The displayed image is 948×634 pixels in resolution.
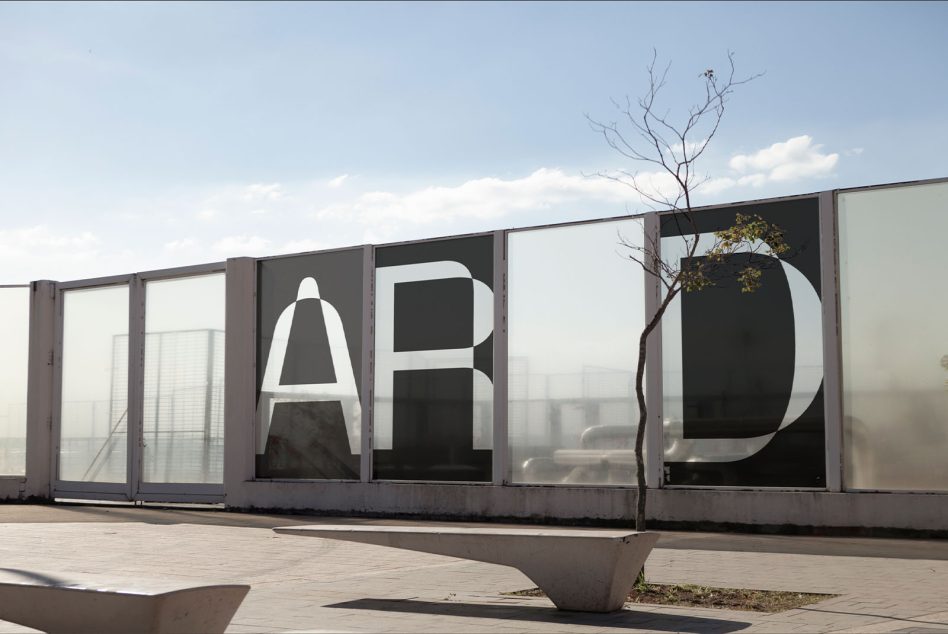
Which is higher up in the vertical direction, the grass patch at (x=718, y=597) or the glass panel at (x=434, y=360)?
the glass panel at (x=434, y=360)

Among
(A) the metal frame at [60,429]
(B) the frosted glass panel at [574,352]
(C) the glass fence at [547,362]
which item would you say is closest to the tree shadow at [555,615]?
(C) the glass fence at [547,362]

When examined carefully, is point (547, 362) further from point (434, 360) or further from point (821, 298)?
point (821, 298)

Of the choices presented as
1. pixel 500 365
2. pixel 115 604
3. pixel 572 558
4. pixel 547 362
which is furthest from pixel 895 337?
pixel 115 604

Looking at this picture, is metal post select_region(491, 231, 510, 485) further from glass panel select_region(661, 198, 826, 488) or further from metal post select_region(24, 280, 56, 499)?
metal post select_region(24, 280, 56, 499)

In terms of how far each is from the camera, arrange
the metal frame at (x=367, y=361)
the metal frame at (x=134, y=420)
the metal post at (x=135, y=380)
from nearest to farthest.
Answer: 1. the metal frame at (x=367, y=361)
2. the metal frame at (x=134, y=420)
3. the metal post at (x=135, y=380)

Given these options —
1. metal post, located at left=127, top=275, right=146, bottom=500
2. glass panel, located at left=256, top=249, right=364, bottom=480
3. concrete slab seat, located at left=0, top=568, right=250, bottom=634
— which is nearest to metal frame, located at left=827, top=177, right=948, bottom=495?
glass panel, located at left=256, top=249, right=364, bottom=480

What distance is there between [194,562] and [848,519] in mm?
8072

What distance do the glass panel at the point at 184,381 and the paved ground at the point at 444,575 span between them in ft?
12.3

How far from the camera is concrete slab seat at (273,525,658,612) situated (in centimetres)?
792

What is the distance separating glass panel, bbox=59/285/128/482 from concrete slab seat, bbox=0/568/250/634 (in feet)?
52.7

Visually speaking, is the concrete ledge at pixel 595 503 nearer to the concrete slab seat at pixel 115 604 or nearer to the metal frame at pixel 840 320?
the metal frame at pixel 840 320

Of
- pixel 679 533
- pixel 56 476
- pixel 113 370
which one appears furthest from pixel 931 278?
pixel 56 476

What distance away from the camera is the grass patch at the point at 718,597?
8453 mm

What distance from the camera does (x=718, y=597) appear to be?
8.81m
